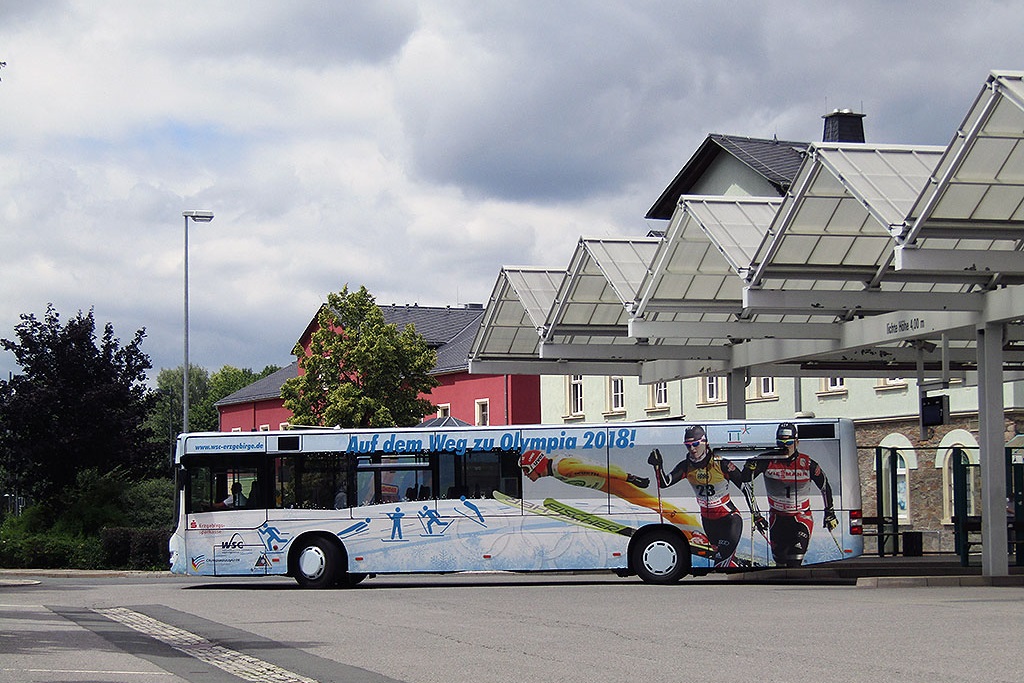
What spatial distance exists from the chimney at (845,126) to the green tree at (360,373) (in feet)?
50.9

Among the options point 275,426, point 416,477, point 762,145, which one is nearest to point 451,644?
point 416,477

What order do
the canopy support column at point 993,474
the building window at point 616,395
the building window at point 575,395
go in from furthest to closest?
the building window at point 575,395, the building window at point 616,395, the canopy support column at point 993,474

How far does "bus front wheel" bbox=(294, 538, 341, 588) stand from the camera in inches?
1024

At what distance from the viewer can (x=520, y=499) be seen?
2602 centimetres

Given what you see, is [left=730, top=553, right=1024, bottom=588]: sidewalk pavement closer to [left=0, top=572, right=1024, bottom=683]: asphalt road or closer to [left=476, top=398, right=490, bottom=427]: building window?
[left=0, top=572, right=1024, bottom=683]: asphalt road

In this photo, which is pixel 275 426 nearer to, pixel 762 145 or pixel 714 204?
pixel 762 145

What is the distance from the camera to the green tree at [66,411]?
132 feet

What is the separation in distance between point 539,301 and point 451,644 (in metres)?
18.6

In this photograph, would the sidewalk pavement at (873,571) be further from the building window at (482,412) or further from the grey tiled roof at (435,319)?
the grey tiled roof at (435,319)

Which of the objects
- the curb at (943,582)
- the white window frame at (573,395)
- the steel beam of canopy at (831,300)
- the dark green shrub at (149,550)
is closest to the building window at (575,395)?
the white window frame at (573,395)

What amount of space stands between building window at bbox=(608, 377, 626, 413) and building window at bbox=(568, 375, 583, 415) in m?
2.63

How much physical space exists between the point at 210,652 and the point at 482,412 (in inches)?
2026

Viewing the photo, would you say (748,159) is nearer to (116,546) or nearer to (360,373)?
(360,373)

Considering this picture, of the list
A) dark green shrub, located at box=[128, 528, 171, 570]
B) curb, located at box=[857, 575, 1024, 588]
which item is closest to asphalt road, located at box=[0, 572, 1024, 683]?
curb, located at box=[857, 575, 1024, 588]
